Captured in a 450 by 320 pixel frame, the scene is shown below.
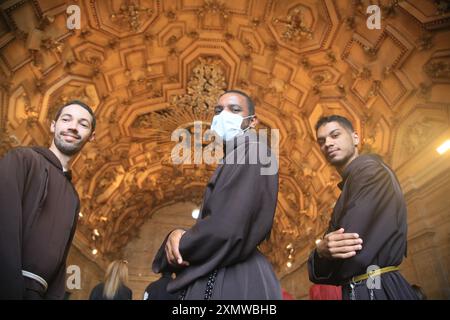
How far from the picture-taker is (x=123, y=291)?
17.4 feet

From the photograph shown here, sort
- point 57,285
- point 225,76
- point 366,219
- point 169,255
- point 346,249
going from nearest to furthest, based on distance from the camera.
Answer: point 169,255
point 346,249
point 366,219
point 57,285
point 225,76

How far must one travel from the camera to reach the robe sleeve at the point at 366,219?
2.41 m

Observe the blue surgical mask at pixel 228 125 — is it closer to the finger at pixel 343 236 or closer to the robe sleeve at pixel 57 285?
the finger at pixel 343 236

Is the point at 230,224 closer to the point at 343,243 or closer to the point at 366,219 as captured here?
the point at 343,243

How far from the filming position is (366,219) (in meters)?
2.43

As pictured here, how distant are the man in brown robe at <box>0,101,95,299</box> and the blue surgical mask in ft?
3.91

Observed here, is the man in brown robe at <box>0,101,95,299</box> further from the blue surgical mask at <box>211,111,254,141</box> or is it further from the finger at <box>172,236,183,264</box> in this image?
the blue surgical mask at <box>211,111,254,141</box>

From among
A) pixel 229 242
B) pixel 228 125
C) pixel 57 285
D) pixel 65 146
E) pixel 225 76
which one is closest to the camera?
pixel 229 242

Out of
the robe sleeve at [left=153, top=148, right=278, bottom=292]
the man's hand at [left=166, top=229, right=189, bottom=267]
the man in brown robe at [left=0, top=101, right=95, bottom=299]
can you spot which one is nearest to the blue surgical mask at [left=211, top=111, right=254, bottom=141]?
the robe sleeve at [left=153, top=148, right=278, bottom=292]

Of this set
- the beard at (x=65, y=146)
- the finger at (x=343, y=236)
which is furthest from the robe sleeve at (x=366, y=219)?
the beard at (x=65, y=146)

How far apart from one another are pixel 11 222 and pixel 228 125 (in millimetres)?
1629

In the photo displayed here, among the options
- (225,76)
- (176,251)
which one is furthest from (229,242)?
(225,76)

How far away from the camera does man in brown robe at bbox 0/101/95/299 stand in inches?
78.8
